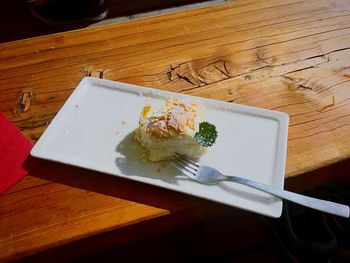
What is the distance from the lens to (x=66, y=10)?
5.44 feet

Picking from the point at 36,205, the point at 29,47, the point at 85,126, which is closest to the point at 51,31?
the point at 29,47

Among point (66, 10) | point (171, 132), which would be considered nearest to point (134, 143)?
point (171, 132)

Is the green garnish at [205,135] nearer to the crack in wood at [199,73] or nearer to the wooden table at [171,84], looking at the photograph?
the wooden table at [171,84]

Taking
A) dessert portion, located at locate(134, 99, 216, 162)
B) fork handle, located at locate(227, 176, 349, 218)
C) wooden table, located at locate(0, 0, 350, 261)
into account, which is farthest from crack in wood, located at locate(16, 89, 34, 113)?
fork handle, located at locate(227, 176, 349, 218)

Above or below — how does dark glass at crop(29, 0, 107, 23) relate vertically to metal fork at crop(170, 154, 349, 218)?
above

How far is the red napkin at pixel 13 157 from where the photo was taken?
0.71 metres

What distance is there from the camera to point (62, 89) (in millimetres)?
910

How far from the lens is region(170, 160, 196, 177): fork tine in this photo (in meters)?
0.67

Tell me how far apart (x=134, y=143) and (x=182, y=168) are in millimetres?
121

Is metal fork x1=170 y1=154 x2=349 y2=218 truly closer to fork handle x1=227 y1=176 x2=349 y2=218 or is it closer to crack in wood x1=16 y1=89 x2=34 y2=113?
fork handle x1=227 y1=176 x2=349 y2=218

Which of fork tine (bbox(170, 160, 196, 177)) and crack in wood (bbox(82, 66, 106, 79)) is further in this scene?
crack in wood (bbox(82, 66, 106, 79))

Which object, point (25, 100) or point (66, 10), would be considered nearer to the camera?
point (25, 100)

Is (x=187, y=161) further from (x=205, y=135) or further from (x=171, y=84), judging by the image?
(x=171, y=84)

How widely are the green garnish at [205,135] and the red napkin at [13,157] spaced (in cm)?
33
